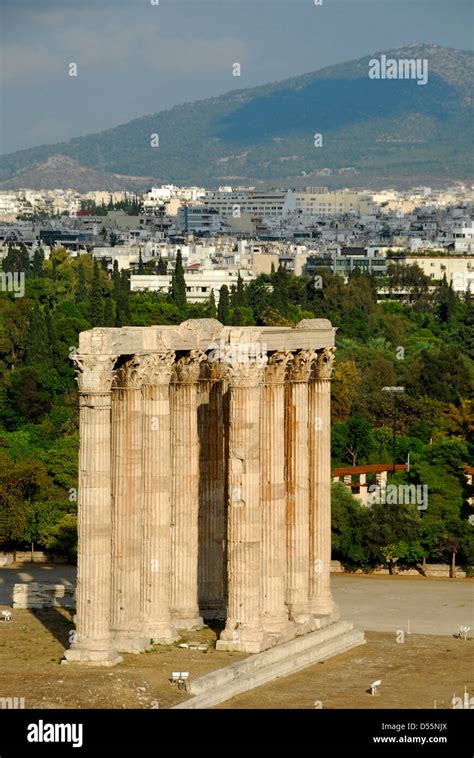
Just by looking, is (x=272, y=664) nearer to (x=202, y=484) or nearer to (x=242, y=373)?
(x=202, y=484)

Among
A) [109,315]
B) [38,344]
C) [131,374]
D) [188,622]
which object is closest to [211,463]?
[188,622]

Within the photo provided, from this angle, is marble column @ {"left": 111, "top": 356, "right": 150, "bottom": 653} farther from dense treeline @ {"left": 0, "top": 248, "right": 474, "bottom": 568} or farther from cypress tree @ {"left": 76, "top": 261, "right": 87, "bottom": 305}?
cypress tree @ {"left": 76, "top": 261, "right": 87, "bottom": 305}

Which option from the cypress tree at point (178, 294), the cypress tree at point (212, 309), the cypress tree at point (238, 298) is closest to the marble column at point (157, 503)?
the cypress tree at point (212, 309)

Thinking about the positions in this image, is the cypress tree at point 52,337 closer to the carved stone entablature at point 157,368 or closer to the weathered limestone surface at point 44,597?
the weathered limestone surface at point 44,597

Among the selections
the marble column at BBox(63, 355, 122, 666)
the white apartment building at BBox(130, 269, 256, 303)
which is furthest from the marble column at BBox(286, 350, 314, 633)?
the white apartment building at BBox(130, 269, 256, 303)

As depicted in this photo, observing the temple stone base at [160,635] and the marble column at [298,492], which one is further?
the marble column at [298,492]
